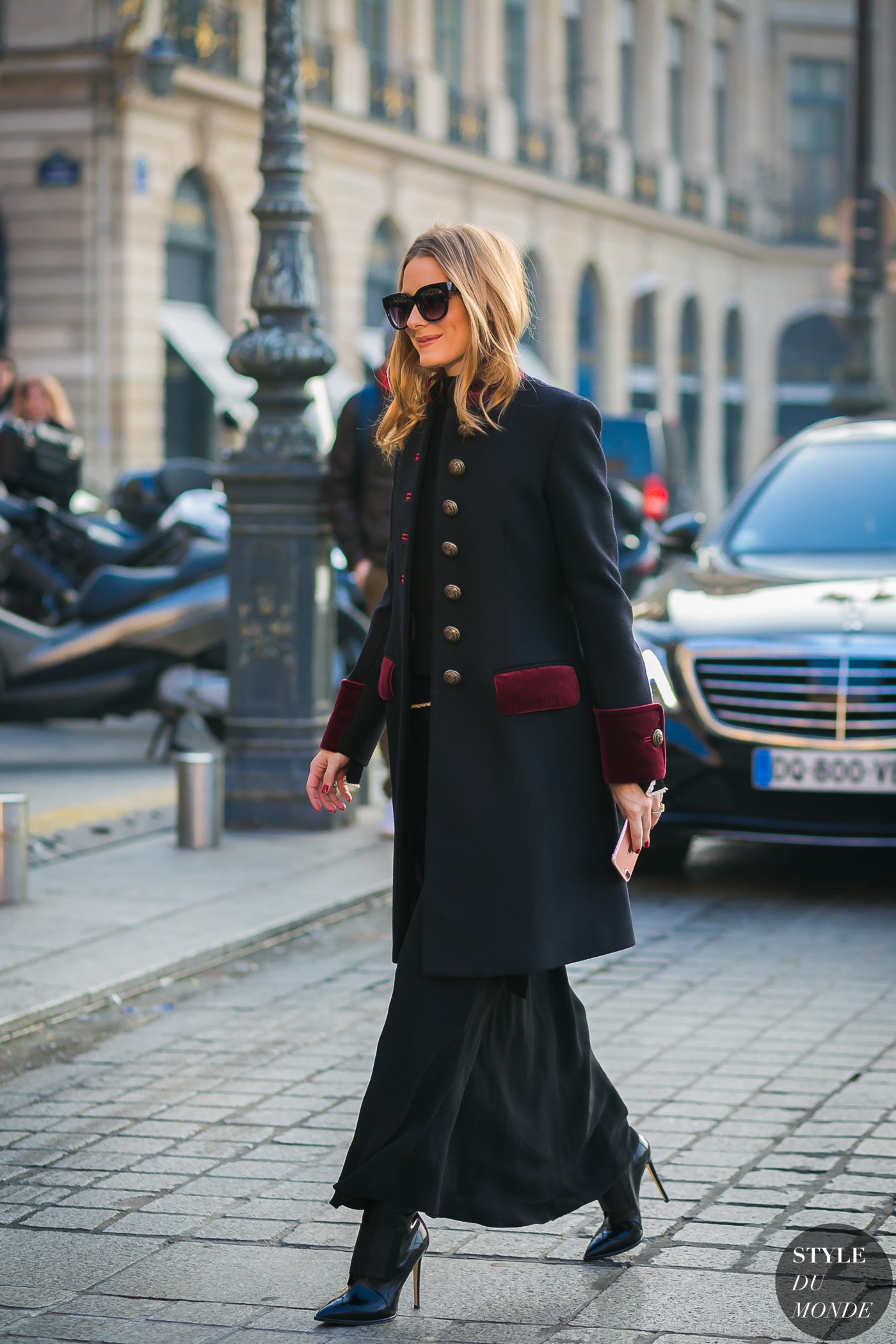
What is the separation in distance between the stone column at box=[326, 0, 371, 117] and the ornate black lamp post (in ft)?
47.8

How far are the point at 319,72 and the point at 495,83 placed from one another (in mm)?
7344

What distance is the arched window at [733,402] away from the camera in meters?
52.2

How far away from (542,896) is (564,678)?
0.36 metres

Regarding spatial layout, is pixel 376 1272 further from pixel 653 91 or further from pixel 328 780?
pixel 653 91

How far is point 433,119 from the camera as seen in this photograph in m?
35.6

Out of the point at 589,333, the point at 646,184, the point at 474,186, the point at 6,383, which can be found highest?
the point at 646,184

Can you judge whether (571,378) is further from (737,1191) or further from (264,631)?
(737,1191)

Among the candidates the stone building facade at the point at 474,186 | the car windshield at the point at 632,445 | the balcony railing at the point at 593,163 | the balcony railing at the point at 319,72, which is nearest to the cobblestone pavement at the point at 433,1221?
the stone building facade at the point at 474,186

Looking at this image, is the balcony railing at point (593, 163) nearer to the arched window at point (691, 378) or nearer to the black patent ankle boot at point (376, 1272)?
the arched window at point (691, 378)

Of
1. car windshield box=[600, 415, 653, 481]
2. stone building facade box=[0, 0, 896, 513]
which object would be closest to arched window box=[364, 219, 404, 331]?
stone building facade box=[0, 0, 896, 513]

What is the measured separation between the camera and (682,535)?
862 centimetres

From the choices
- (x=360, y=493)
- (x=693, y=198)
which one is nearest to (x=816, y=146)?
(x=693, y=198)

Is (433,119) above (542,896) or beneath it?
above

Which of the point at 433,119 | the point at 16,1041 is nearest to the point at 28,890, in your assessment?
the point at 16,1041
